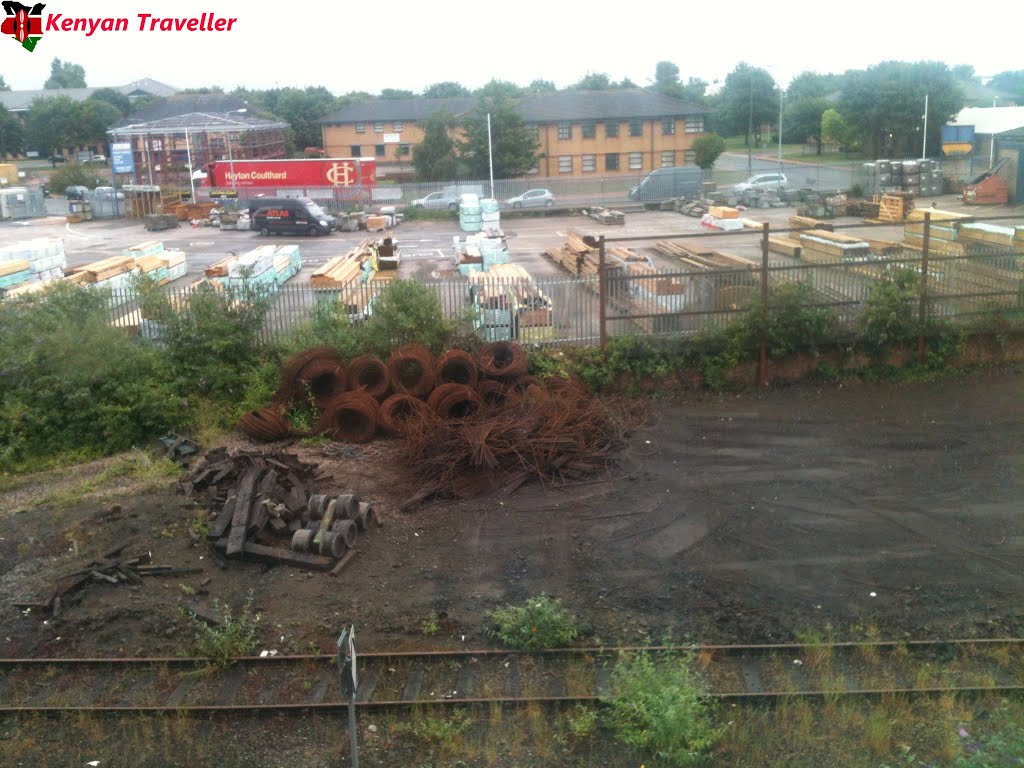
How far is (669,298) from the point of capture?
43.0 feet

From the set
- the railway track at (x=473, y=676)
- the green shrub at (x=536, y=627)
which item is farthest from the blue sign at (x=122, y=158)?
the green shrub at (x=536, y=627)

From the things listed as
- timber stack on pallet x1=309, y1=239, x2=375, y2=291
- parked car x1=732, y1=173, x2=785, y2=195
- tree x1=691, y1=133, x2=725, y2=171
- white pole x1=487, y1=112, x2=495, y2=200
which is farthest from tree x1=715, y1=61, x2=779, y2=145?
timber stack on pallet x1=309, y1=239, x2=375, y2=291

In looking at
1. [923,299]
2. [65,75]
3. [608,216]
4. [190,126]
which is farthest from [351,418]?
[65,75]

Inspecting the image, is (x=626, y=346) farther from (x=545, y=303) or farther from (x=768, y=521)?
(x=768, y=521)

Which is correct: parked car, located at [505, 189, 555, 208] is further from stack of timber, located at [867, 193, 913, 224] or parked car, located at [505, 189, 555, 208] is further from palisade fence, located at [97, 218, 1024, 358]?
palisade fence, located at [97, 218, 1024, 358]

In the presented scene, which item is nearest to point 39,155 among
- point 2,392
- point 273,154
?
point 273,154

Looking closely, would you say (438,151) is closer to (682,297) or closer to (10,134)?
(682,297)

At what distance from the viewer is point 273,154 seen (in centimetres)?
5212

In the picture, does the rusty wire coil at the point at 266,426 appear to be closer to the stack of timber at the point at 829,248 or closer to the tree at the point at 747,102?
the stack of timber at the point at 829,248

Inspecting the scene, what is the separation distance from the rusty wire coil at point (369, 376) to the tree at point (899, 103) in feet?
104

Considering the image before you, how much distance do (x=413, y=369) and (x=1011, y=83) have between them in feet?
102

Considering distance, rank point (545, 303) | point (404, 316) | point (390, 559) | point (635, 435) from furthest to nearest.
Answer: point (545, 303) < point (404, 316) < point (635, 435) < point (390, 559)

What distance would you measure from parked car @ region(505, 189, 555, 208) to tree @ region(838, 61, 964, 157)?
13.5 meters

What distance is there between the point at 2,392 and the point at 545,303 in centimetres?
727
